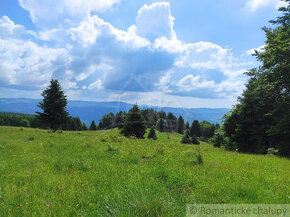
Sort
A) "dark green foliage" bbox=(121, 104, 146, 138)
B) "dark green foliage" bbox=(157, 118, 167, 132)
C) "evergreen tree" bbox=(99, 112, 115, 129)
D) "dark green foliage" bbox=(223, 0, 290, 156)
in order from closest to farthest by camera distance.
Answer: "dark green foliage" bbox=(223, 0, 290, 156) → "evergreen tree" bbox=(99, 112, 115, 129) → "dark green foliage" bbox=(157, 118, 167, 132) → "dark green foliage" bbox=(121, 104, 146, 138)

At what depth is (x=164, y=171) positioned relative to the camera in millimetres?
4590

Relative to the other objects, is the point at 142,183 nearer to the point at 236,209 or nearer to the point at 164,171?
the point at 164,171

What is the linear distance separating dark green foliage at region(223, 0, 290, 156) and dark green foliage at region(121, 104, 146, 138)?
1715cm

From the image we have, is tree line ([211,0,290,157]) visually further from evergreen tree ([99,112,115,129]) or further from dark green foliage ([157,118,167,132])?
evergreen tree ([99,112,115,129])

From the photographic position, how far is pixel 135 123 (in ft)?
109

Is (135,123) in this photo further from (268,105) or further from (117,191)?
(117,191)

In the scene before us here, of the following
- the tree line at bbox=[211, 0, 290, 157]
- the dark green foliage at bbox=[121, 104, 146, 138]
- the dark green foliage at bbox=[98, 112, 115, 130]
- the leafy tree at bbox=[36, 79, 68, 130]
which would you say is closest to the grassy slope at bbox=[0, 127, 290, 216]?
the dark green foliage at bbox=[98, 112, 115, 130]

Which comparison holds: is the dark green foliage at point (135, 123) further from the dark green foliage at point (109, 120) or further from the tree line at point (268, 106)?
the tree line at point (268, 106)

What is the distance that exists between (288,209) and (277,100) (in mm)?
18691

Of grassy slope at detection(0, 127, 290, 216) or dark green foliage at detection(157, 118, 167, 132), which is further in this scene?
dark green foliage at detection(157, 118, 167, 132)

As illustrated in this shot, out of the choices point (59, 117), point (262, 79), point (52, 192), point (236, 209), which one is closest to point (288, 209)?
point (236, 209)

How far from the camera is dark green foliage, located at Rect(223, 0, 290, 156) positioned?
1377cm

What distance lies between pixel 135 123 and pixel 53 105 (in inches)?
762

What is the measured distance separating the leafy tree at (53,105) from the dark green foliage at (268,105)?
1351 inches
